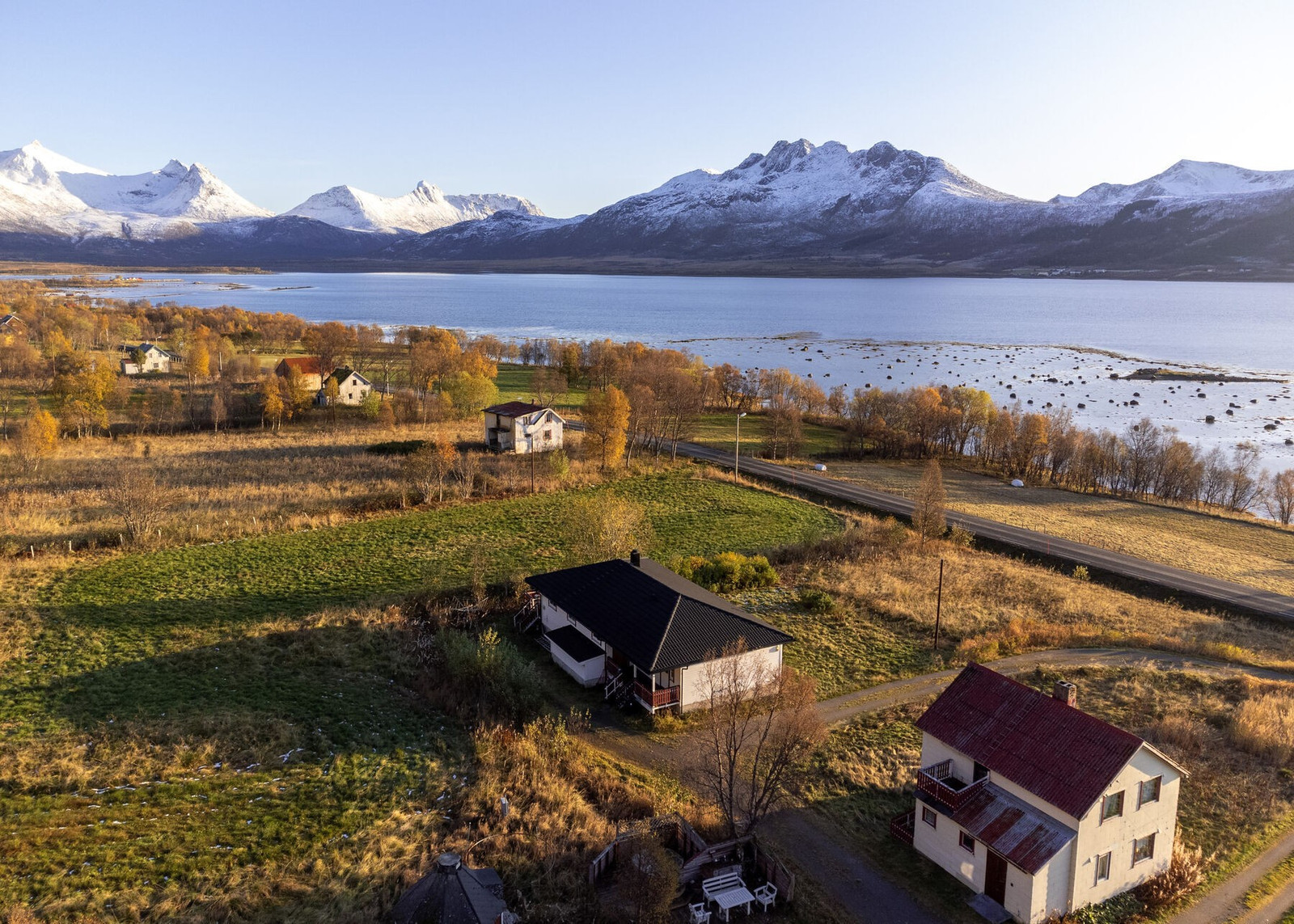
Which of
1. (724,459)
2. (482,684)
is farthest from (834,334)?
(482,684)

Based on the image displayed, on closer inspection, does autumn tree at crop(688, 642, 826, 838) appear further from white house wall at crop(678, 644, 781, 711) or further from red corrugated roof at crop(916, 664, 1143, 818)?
red corrugated roof at crop(916, 664, 1143, 818)

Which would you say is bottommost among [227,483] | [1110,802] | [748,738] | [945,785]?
[748,738]

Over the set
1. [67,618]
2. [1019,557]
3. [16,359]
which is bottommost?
[1019,557]

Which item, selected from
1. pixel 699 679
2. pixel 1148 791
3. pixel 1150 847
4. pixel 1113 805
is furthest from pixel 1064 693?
pixel 699 679

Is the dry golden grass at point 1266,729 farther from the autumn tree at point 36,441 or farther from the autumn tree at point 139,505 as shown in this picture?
the autumn tree at point 36,441

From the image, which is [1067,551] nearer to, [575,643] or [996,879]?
[575,643]

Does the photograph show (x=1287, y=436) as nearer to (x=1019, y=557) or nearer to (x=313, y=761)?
(x=1019, y=557)

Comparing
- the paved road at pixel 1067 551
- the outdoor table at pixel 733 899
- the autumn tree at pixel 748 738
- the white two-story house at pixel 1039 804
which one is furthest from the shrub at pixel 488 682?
the paved road at pixel 1067 551
